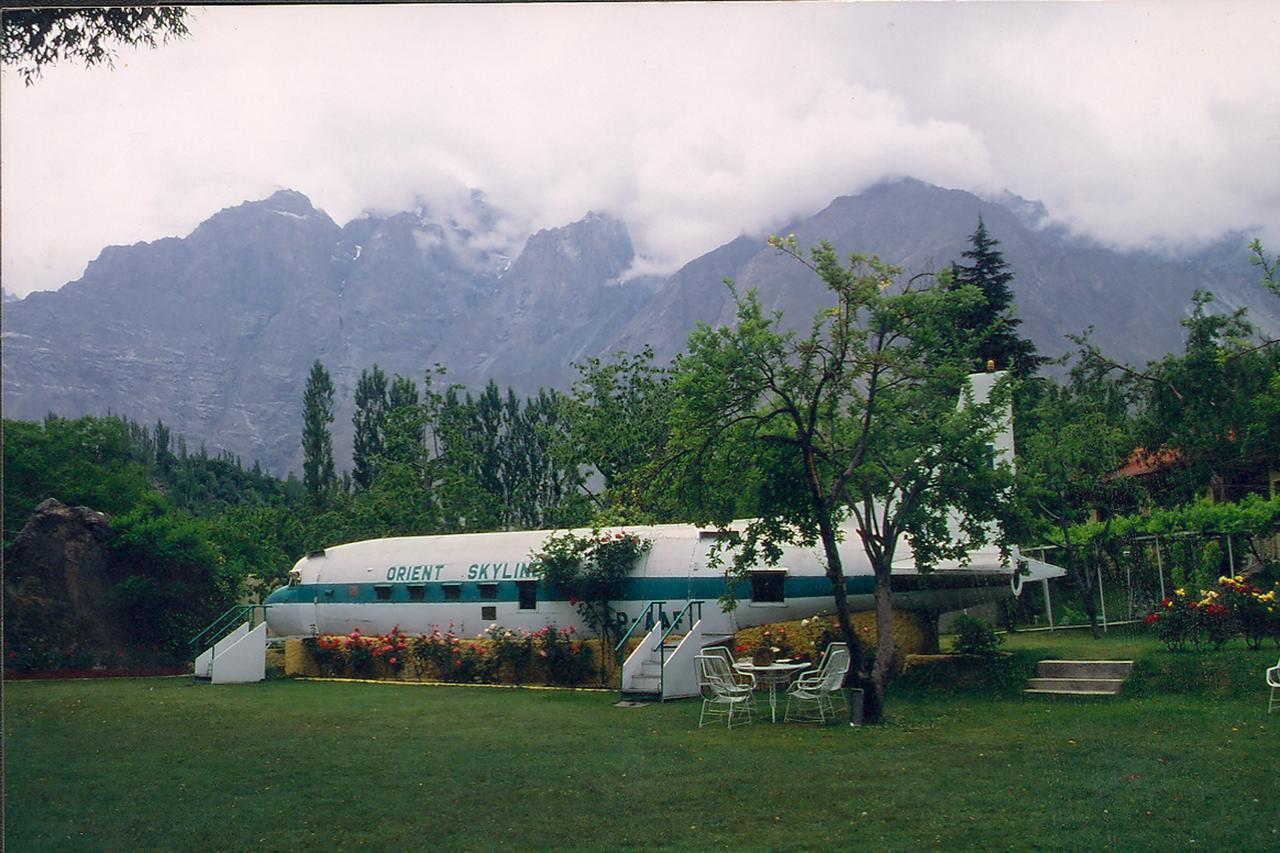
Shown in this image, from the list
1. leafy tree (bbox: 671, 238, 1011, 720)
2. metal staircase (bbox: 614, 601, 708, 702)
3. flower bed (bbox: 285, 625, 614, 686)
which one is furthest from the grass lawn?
flower bed (bbox: 285, 625, 614, 686)

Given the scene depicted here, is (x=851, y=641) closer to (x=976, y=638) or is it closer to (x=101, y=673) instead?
(x=976, y=638)

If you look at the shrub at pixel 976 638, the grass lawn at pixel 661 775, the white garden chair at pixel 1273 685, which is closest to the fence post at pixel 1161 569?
the grass lawn at pixel 661 775

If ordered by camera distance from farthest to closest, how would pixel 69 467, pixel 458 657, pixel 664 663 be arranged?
pixel 69 467 < pixel 458 657 < pixel 664 663

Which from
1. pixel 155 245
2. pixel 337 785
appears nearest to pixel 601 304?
pixel 155 245

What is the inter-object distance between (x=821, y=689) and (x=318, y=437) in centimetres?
1388

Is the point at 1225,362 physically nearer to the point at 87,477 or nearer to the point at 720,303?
the point at 720,303

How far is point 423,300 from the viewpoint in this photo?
77.6ft

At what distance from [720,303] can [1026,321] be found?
23.7ft

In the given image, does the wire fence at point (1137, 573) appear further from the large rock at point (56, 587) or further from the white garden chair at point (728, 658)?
the large rock at point (56, 587)

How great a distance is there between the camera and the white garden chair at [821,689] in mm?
12648

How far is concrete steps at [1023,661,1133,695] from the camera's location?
13.7 metres

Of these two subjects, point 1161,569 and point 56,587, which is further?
point 1161,569

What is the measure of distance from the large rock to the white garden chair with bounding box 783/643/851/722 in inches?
438

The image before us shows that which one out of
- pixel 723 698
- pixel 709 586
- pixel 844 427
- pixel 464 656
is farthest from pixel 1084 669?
pixel 464 656
